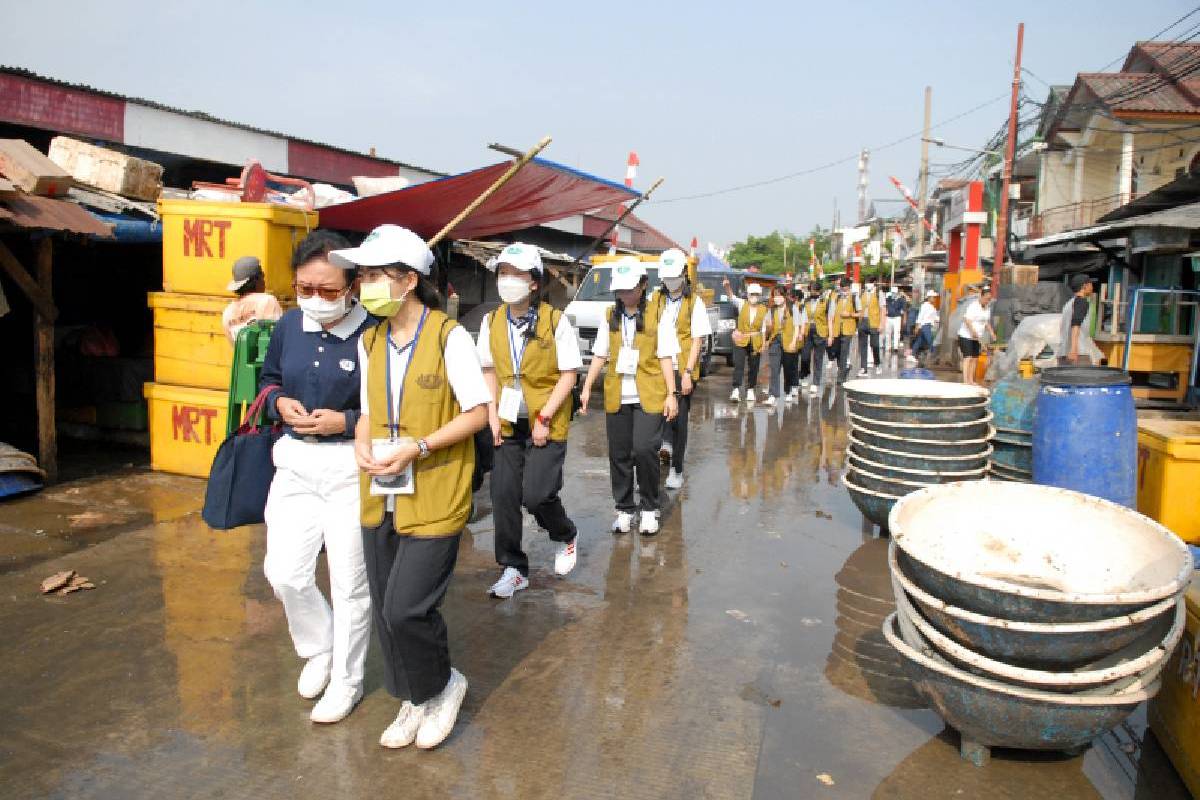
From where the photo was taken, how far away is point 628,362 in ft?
19.4

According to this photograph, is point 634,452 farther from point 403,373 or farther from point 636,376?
point 403,373

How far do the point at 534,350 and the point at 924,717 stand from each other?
108 inches

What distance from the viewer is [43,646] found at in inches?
160

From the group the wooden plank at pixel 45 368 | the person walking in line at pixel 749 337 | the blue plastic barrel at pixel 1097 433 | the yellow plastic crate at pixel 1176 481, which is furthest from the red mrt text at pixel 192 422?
the person walking in line at pixel 749 337

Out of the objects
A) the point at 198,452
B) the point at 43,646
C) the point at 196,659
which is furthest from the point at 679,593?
the point at 198,452

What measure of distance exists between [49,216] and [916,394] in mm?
6469

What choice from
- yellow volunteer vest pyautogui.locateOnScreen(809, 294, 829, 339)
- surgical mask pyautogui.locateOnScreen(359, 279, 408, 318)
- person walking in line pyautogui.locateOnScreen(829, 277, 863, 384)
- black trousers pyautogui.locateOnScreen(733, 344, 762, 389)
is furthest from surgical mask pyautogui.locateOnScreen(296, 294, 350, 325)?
person walking in line pyautogui.locateOnScreen(829, 277, 863, 384)

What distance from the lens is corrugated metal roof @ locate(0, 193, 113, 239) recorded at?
6.11 m

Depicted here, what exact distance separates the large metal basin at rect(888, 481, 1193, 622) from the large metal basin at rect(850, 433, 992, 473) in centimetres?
172

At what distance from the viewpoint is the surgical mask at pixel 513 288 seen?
467cm

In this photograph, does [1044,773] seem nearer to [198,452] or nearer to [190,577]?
[190,577]

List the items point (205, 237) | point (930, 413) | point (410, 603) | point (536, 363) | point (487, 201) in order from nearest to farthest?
point (410, 603) < point (536, 363) < point (930, 413) < point (205, 237) < point (487, 201)

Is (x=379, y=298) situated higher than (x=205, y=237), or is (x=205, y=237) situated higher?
(x=205, y=237)

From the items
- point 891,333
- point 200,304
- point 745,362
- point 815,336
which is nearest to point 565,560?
point 200,304
